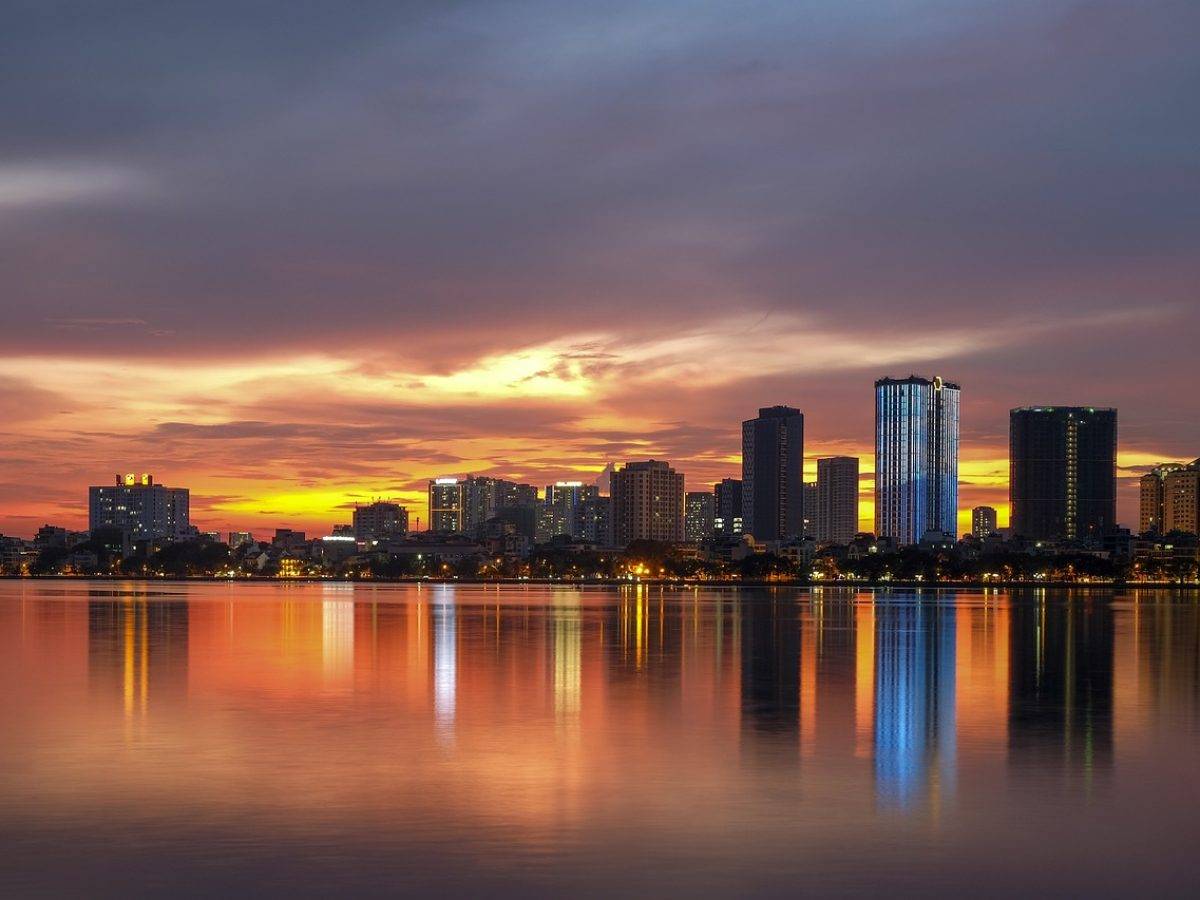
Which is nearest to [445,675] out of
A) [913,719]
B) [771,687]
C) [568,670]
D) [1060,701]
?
[568,670]

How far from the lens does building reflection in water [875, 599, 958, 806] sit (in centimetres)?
2244

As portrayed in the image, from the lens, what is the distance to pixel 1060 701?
35125 mm

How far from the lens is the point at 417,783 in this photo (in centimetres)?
2194

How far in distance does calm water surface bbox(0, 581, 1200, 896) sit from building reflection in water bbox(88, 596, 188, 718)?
0.28 metres

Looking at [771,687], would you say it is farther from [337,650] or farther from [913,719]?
[337,650]

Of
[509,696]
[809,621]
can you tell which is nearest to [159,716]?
[509,696]

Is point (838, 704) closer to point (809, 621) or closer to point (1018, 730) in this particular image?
point (1018, 730)

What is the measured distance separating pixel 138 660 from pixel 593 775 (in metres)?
26.9

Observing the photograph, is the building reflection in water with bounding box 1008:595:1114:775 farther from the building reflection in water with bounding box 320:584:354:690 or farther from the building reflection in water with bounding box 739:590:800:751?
the building reflection in water with bounding box 320:584:354:690

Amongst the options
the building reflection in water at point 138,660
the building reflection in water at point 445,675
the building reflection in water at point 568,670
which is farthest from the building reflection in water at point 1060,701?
the building reflection in water at point 138,660

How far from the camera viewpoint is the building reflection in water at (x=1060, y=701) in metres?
25.6

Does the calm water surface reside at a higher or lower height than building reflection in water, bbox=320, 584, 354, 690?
higher

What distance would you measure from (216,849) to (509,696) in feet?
59.0

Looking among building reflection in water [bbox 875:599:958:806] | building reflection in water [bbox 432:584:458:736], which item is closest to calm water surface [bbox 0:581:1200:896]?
building reflection in water [bbox 875:599:958:806]
